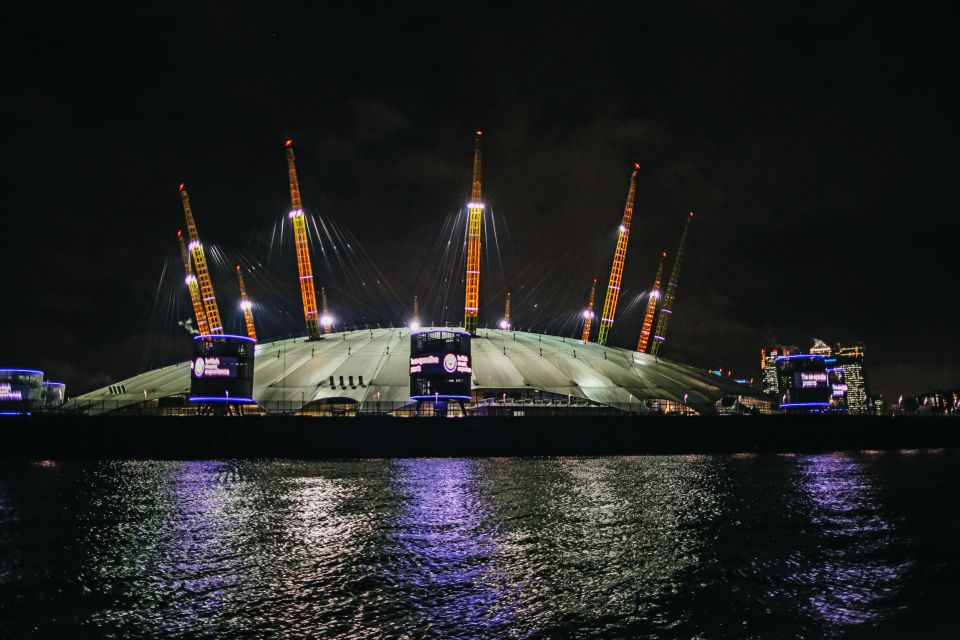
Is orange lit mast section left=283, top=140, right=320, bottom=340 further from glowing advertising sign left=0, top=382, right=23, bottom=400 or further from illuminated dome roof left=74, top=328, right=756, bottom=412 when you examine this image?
glowing advertising sign left=0, top=382, right=23, bottom=400

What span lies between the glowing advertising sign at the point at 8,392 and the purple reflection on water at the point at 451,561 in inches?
2591

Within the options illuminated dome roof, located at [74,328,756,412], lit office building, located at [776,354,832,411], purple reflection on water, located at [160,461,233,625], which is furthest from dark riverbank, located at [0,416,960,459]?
lit office building, located at [776,354,832,411]

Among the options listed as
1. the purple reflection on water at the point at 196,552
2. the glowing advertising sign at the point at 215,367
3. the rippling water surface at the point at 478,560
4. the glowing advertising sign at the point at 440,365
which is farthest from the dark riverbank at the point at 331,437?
the purple reflection on water at the point at 196,552

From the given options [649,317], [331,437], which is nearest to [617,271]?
[649,317]

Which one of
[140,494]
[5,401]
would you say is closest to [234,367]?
[5,401]

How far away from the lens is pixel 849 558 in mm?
19531

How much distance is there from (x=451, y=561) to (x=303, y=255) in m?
85.2

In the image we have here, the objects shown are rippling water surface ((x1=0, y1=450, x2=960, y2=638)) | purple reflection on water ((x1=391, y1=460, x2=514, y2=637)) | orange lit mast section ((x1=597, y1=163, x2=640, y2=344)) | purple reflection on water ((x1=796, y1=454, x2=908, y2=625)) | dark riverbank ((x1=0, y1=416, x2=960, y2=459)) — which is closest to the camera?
rippling water surface ((x1=0, y1=450, x2=960, y2=638))

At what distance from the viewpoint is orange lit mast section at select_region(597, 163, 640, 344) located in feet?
382

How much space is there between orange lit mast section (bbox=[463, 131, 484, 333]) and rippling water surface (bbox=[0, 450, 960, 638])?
54.3 m

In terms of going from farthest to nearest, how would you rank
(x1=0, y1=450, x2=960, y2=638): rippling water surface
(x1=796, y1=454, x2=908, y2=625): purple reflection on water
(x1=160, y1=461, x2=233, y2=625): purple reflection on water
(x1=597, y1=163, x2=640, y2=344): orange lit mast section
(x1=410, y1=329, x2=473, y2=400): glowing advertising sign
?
1. (x1=597, y1=163, x2=640, y2=344): orange lit mast section
2. (x1=410, y1=329, x2=473, y2=400): glowing advertising sign
3. (x1=160, y1=461, x2=233, y2=625): purple reflection on water
4. (x1=796, y1=454, x2=908, y2=625): purple reflection on water
5. (x1=0, y1=450, x2=960, y2=638): rippling water surface

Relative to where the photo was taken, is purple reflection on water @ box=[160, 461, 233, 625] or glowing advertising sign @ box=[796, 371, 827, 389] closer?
purple reflection on water @ box=[160, 461, 233, 625]

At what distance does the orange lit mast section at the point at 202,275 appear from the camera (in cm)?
11319

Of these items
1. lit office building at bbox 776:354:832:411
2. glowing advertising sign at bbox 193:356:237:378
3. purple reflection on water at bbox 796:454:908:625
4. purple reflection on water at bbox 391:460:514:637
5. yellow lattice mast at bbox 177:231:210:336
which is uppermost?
yellow lattice mast at bbox 177:231:210:336
